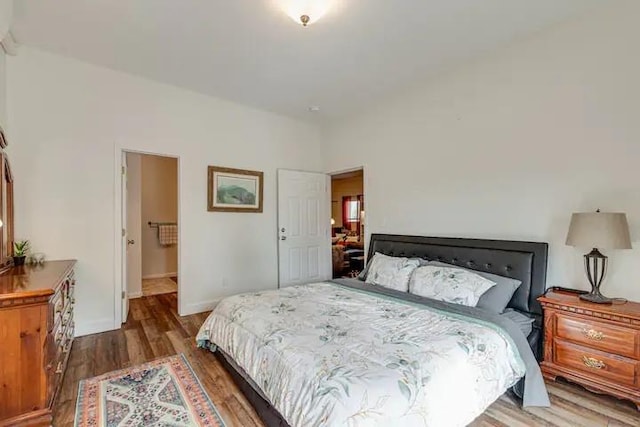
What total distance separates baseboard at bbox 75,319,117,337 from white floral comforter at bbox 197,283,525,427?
67.3 inches

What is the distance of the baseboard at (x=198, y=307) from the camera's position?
3.90m

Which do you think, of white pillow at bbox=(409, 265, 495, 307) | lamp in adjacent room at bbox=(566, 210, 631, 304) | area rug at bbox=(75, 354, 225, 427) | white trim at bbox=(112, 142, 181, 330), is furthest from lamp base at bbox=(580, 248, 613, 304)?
white trim at bbox=(112, 142, 181, 330)

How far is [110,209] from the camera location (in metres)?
3.38

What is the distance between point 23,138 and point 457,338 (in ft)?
13.4

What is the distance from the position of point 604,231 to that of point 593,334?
699 mm

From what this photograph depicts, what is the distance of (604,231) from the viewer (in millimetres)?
2098

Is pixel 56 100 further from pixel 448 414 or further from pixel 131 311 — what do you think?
pixel 448 414

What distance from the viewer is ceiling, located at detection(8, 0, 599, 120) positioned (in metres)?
2.37

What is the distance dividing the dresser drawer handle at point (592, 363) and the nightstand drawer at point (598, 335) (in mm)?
90

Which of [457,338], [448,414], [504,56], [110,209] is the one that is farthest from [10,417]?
[504,56]

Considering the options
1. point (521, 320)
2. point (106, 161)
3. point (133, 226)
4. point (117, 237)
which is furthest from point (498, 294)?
point (133, 226)

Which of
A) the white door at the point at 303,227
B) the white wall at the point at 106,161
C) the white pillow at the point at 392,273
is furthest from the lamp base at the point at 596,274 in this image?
the white wall at the point at 106,161

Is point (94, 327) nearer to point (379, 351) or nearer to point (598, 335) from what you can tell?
point (379, 351)

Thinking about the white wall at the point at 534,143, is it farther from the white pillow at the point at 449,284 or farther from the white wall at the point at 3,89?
the white wall at the point at 3,89
